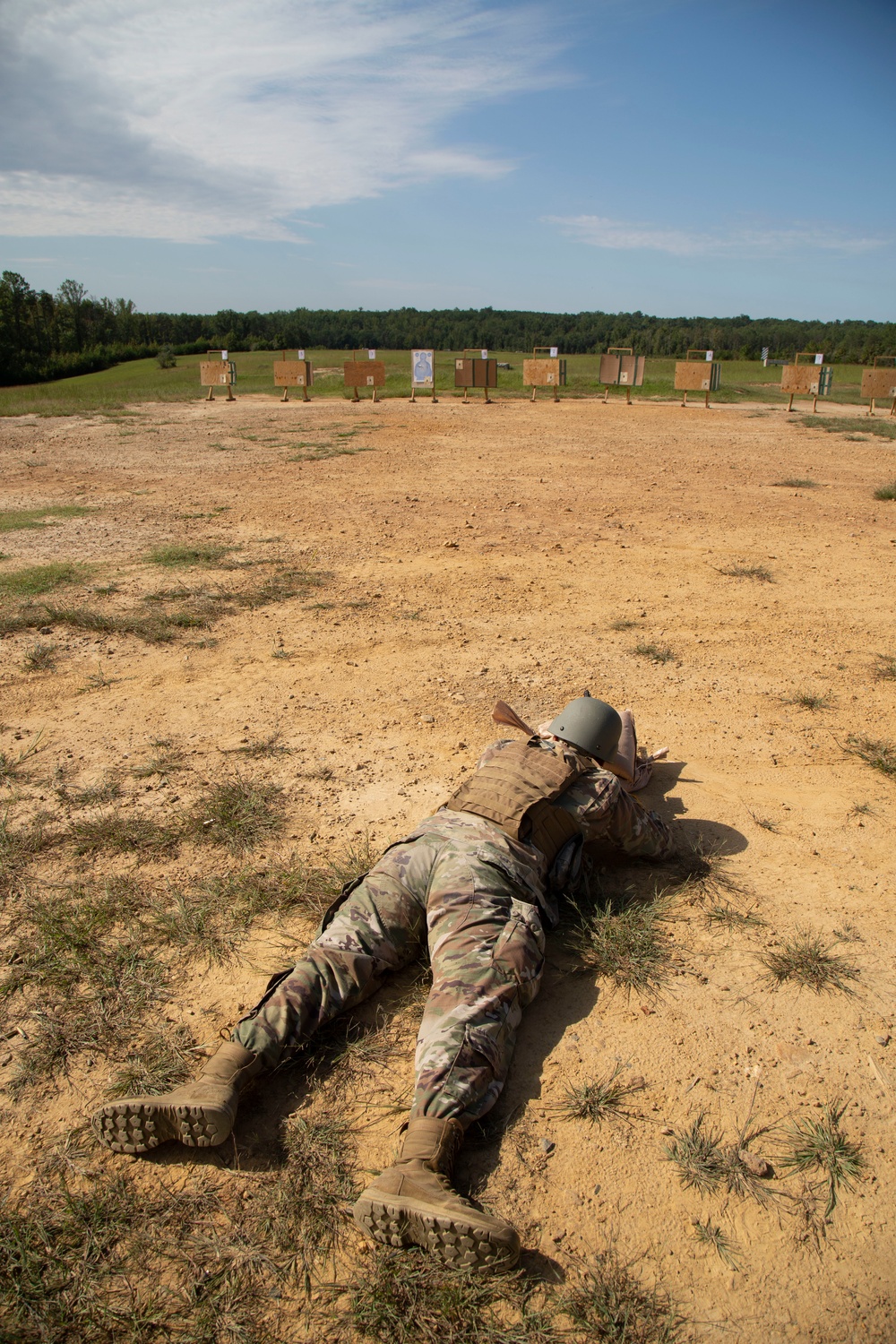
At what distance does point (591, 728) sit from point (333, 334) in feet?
229

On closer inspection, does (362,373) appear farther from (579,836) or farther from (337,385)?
(579,836)

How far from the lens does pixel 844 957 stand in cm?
281

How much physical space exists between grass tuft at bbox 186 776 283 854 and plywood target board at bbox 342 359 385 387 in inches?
Result: 810

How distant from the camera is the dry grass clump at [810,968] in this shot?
2701 mm

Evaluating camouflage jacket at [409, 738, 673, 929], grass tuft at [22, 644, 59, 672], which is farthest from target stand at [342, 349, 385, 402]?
camouflage jacket at [409, 738, 673, 929]

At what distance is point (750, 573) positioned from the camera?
6934mm

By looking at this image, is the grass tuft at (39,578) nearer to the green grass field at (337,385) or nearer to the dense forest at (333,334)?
the green grass field at (337,385)

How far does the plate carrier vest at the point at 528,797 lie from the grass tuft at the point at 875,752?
5.82 ft

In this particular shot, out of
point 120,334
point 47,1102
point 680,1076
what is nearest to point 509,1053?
point 680,1076

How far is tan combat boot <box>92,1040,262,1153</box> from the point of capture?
2076 millimetres

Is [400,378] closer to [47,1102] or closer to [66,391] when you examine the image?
[66,391]

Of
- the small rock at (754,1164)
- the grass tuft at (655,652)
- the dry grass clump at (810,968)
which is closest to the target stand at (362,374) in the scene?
the grass tuft at (655,652)

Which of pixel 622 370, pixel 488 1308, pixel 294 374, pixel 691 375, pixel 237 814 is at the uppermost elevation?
pixel 622 370

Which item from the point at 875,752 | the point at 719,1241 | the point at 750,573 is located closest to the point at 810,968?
the point at 719,1241
